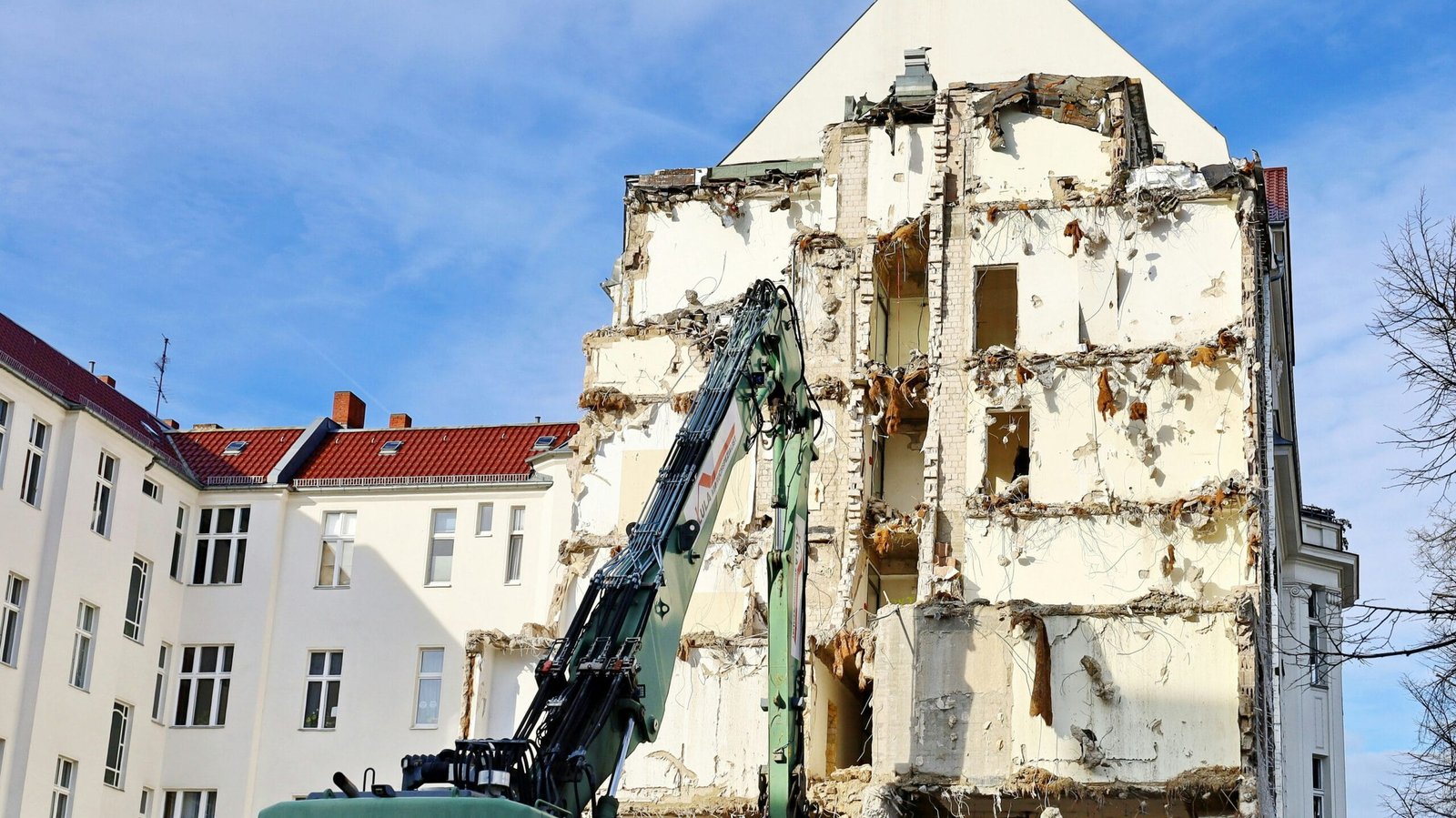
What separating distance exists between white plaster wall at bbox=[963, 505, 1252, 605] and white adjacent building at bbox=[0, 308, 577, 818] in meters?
8.73

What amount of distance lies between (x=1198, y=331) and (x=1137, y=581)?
4.39 m

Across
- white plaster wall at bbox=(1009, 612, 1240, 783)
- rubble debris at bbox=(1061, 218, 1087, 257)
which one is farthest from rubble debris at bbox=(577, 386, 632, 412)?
white plaster wall at bbox=(1009, 612, 1240, 783)

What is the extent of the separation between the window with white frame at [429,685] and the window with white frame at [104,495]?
6575mm

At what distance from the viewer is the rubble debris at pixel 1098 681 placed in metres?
26.5

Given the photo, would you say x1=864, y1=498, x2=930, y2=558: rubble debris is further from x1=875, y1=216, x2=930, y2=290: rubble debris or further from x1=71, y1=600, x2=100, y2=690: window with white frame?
x1=71, y1=600, x2=100, y2=690: window with white frame

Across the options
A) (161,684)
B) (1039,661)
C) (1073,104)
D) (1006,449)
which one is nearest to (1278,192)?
(1073,104)

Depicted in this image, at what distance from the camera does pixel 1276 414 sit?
38906mm

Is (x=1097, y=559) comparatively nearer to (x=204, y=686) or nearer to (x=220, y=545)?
(x=204, y=686)

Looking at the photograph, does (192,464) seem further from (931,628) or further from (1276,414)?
(1276,414)

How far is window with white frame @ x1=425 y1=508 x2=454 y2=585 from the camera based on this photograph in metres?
36.9

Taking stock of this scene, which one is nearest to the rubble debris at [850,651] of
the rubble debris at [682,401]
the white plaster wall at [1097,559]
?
the white plaster wall at [1097,559]

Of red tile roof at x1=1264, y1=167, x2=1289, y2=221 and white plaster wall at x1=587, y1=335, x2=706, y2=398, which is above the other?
red tile roof at x1=1264, y1=167, x2=1289, y2=221

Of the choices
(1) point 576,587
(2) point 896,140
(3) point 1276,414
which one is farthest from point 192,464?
(3) point 1276,414

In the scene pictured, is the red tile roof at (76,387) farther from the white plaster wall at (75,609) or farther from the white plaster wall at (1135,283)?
the white plaster wall at (1135,283)
